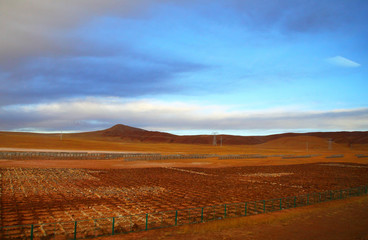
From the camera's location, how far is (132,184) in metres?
32.2

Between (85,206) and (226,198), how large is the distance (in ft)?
38.1

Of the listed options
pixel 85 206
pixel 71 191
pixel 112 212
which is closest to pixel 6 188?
pixel 71 191

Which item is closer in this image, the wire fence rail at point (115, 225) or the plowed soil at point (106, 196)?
the wire fence rail at point (115, 225)

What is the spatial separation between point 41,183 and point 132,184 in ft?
31.3

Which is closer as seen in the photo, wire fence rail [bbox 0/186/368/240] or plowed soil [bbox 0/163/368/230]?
wire fence rail [bbox 0/186/368/240]

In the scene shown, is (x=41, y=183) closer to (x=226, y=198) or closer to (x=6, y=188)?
(x=6, y=188)

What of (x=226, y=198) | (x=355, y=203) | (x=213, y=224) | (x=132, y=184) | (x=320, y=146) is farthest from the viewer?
(x=320, y=146)

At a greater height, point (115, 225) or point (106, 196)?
point (115, 225)

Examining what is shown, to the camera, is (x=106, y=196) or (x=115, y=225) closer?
Answer: (x=115, y=225)

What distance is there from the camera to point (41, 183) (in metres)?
30.5

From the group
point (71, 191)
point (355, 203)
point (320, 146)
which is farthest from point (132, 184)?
point (320, 146)

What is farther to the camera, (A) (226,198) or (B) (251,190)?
(B) (251,190)

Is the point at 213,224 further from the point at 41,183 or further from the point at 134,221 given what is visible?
the point at 41,183

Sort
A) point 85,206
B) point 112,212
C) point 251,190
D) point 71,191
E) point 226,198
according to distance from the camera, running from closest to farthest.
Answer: point 112,212, point 85,206, point 226,198, point 71,191, point 251,190
